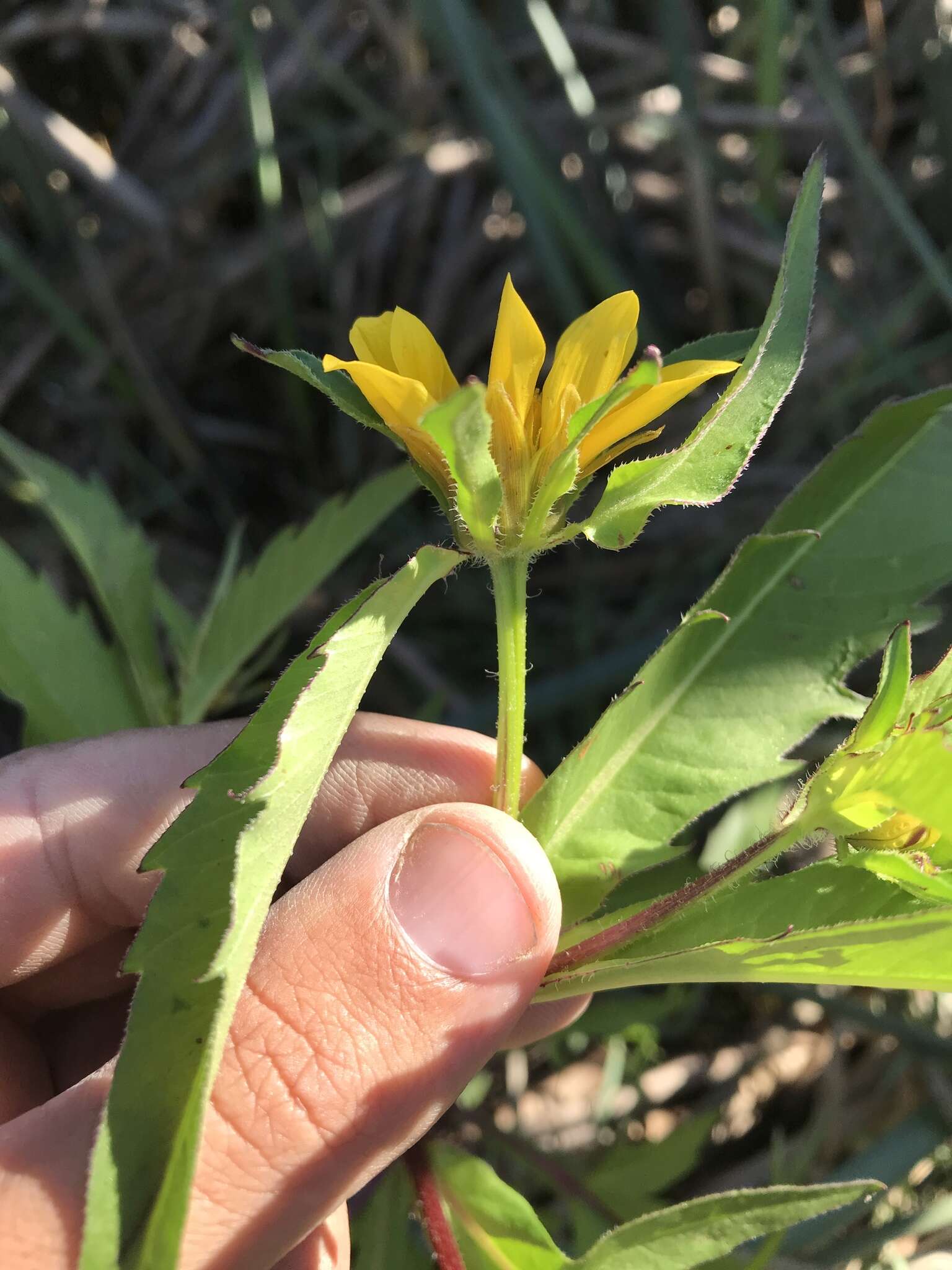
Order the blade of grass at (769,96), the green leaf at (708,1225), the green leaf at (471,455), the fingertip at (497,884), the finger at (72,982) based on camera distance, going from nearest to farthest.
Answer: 1. the green leaf at (471,455)
2. the green leaf at (708,1225)
3. the fingertip at (497,884)
4. the finger at (72,982)
5. the blade of grass at (769,96)

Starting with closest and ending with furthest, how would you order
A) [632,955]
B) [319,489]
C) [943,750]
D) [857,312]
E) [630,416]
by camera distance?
[943,750]
[630,416]
[632,955]
[857,312]
[319,489]

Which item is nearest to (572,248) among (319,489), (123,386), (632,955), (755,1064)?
(319,489)

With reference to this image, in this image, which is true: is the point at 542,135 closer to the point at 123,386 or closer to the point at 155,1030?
the point at 123,386

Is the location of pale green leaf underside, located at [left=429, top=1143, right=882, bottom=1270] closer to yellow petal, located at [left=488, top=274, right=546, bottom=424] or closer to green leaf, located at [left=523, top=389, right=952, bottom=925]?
green leaf, located at [left=523, top=389, right=952, bottom=925]

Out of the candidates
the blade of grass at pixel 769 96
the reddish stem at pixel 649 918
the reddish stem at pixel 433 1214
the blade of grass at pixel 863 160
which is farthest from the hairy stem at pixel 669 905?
the blade of grass at pixel 769 96

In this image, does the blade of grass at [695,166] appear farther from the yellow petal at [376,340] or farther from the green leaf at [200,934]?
the green leaf at [200,934]

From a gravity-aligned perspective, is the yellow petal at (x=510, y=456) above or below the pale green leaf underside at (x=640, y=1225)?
above
